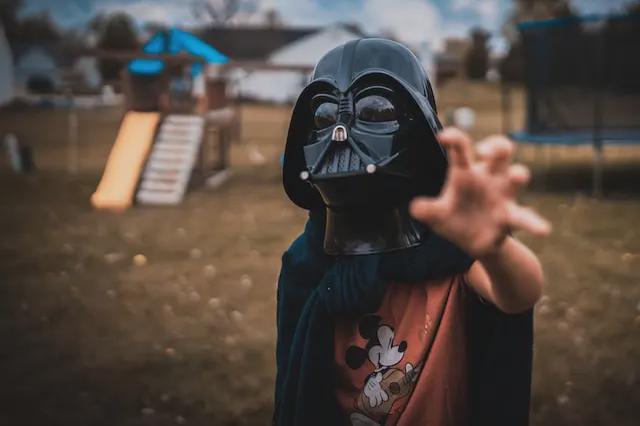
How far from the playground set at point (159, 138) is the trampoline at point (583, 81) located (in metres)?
5.56

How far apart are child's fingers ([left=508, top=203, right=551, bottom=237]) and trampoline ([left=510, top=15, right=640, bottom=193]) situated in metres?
10.7

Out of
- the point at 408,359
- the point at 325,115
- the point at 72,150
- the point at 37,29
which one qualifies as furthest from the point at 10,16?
the point at 408,359

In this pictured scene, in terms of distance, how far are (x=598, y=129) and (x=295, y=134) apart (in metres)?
10.7

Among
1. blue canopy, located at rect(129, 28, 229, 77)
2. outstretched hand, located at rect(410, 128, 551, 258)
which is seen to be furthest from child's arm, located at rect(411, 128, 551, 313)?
blue canopy, located at rect(129, 28, 229, 77)

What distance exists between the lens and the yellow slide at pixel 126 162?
11.0m

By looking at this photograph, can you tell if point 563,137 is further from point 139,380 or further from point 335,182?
point 335,182

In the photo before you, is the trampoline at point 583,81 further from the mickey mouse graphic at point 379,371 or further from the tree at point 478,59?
the tree at point 478,59

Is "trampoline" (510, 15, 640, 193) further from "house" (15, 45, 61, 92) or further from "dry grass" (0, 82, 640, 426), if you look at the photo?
"house" (15, 45, 61, 92)

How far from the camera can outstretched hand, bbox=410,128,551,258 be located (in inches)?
51.6

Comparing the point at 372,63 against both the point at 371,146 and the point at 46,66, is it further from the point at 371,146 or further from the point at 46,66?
the point at 46,66

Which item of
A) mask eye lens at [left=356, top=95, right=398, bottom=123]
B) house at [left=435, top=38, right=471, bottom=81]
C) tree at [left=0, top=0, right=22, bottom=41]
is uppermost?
mask eye lens at [left=356, top=95, right=398, bottom=123]

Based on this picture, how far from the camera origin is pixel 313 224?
216 centimetres

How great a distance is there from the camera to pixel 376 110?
1.91 m

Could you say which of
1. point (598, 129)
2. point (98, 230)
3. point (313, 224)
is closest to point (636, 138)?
point (598, 129)
